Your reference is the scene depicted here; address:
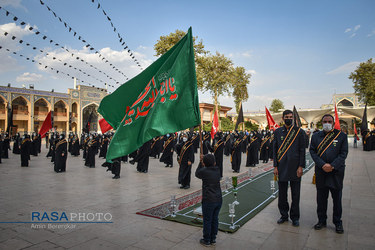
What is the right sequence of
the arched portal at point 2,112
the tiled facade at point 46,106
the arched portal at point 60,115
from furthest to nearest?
the arched portal at point 60,115
the tiled facade at point 46,106
the arched portal at point 2,112

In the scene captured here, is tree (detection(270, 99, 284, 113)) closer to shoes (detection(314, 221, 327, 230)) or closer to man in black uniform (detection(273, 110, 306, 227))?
man in black uniform (detection(273, 110, 306, 227))

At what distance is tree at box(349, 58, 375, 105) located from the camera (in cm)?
2930

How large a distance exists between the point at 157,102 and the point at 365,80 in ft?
117

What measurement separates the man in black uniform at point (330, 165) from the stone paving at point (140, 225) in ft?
1.02

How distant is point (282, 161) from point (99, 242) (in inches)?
130

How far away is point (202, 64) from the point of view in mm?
26922

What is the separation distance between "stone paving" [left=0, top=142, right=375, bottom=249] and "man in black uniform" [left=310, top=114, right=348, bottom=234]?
A: 31 centimetres

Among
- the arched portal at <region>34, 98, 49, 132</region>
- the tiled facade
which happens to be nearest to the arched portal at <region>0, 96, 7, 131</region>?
the tiled facade

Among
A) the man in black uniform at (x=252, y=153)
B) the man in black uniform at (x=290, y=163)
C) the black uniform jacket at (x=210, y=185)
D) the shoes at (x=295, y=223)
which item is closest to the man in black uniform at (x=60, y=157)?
the man in black uniform at (x=252, y=153)

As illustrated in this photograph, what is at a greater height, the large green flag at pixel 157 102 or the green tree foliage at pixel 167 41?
the green tree foliage at pixel 167 41

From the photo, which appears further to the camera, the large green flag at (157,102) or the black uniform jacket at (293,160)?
the black uniform jacket at (293,160)

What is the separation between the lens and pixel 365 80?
3112cm

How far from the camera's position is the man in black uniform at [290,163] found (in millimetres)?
4410

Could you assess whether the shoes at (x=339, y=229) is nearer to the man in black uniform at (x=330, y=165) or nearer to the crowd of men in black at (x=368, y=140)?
the man in black uniform at (x=330, y=165)
